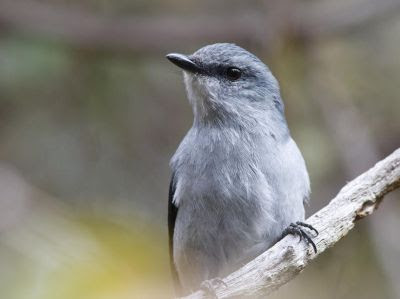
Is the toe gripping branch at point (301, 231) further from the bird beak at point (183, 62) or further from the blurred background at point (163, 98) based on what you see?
the bird beak at point (183, 62)

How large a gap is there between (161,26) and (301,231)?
285 centimetres

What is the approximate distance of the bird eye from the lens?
16.0 feet

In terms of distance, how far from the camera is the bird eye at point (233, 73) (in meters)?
4.89

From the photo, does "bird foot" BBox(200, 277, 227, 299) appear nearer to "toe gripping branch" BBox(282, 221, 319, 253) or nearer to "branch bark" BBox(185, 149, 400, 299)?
"branch bark" BBox(185, 149, 400, 299)

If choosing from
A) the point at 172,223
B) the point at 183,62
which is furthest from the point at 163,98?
the point at 172,223

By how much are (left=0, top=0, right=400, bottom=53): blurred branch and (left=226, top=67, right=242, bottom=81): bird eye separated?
4.68 ft

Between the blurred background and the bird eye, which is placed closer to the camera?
the bird eye

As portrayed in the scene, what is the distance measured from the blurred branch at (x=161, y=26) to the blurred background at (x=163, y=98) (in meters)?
0.01

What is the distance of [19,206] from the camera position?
418 cm

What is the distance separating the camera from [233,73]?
4902mm

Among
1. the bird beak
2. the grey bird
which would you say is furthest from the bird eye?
the bird beak

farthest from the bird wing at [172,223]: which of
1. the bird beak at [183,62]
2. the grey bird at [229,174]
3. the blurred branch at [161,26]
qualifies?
the blurred branch at [161,26]

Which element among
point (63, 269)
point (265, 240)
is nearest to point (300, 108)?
point (265, 240)

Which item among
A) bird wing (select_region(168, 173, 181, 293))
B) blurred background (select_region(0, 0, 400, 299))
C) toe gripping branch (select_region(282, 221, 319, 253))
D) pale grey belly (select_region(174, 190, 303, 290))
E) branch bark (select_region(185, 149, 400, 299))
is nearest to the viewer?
branch bark (select_region(185, 149, 400, 299))
